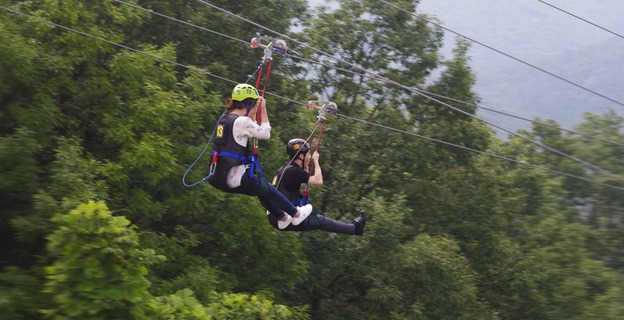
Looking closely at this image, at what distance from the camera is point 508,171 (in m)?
21.1

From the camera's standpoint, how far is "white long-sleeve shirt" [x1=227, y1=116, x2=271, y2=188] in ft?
21.6

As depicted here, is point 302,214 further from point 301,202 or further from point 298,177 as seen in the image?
point 298,177

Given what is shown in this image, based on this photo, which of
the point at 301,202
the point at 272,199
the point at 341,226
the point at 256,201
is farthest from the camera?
the point at 256,201

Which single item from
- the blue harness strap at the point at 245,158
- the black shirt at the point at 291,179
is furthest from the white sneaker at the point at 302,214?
the blue harness strap at the point at 245,158

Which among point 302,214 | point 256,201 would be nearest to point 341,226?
point 302,214

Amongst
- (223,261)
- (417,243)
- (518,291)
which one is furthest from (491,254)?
(223,261)

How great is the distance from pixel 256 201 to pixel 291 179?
600 cm

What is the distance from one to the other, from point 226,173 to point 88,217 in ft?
4.32

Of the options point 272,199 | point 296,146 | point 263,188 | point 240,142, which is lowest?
point 272,199

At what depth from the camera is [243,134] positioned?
6.67 metres

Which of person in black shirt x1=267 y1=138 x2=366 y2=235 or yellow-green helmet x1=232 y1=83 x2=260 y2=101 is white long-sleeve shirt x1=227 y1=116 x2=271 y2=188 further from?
person in black shirt x1=267 y1=138 x2=366 y2=235

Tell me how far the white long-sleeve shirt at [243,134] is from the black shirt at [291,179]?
877 millimetres

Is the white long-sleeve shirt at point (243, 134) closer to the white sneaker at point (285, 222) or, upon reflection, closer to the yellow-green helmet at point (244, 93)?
the yellow-green helmet at point (244, 93)

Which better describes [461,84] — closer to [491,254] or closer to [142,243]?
[491,254]
